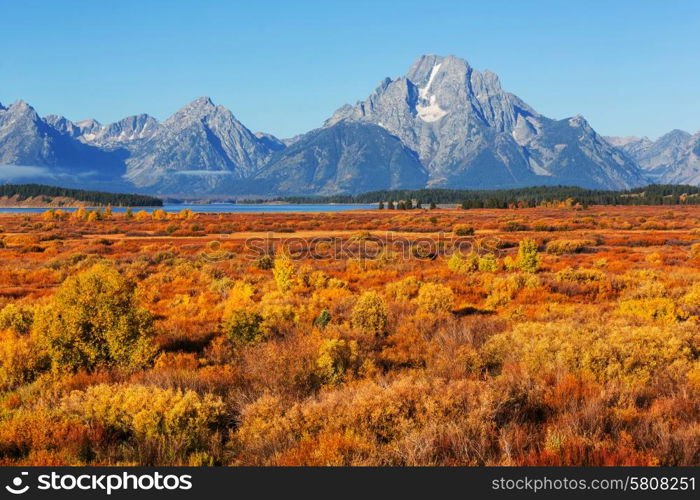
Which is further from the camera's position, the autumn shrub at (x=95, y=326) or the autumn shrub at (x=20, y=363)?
the autumn shrub at (x=95, y=326)

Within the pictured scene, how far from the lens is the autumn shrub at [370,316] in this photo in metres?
12.1

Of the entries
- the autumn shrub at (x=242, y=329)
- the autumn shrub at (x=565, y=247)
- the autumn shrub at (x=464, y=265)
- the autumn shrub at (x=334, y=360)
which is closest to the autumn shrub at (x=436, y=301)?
the autumn shrub at (x=242, y=329)

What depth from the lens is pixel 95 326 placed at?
975 cm

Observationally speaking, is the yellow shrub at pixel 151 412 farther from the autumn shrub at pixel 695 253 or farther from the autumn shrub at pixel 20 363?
the autumn shrub at pixel 695 253

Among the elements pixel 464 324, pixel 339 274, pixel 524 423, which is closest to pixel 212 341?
pixel 464 324

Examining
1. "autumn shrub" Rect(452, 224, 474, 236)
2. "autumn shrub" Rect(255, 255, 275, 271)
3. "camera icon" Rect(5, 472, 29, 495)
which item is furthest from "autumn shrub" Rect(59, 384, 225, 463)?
"autumn shrub" Rect(452, 224, 474, 236)

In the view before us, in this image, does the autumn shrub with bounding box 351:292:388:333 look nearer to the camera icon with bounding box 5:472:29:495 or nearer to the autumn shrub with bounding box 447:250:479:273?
the camera icon with bounding box 5:472:29:495

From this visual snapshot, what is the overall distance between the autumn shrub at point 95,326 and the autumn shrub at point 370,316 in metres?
4.69

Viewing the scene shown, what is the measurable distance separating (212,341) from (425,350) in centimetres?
467

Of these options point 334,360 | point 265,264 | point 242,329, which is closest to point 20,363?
point 242,329

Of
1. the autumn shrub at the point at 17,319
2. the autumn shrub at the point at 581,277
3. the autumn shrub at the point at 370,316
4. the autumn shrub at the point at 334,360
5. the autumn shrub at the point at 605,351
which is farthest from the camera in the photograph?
the autumn shrub at the point at 581,277

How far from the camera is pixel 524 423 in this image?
579 cm

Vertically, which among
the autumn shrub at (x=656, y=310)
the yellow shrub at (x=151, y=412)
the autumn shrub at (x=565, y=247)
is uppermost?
the yellow shrub at (x=151, y=412)

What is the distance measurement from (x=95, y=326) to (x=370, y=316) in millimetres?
5988
